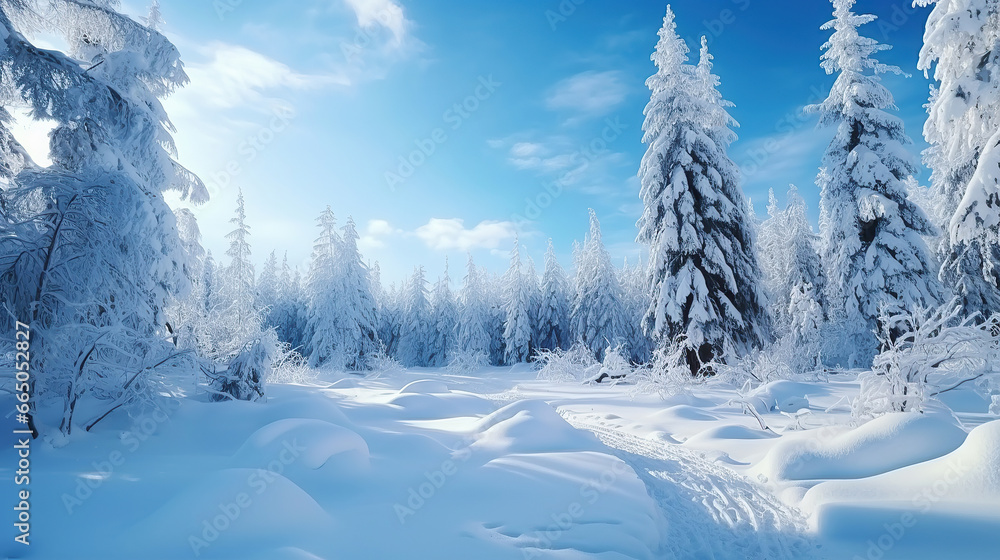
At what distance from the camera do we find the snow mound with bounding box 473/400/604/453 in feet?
21.5

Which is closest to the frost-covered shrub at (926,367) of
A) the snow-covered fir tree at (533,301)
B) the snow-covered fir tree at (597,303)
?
the snow-covered fir tree at (597,303)

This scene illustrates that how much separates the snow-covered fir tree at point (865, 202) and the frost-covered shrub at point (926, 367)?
9.82 meters

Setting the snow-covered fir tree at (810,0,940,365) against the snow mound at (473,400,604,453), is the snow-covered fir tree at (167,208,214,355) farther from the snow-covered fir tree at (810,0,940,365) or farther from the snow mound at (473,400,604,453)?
the snow-covered fir tree at (810,0,940,365)

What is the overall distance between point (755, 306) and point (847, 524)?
517 inches

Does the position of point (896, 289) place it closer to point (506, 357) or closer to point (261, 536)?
point (261, 536)

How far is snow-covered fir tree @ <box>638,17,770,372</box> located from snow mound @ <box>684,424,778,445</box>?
6.61 metres

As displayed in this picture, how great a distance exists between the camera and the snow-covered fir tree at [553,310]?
4012cm

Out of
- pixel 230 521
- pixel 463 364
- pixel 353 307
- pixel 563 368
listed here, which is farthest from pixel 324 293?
pixel 230 521

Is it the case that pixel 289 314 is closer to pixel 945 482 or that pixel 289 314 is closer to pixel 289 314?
pixel 289 314

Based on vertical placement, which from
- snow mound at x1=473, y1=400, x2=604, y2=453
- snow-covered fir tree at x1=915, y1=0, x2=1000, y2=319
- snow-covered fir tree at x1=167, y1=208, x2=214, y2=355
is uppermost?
snow-covered fir tree at x1=915, y1=0, x2=1000, y2=319

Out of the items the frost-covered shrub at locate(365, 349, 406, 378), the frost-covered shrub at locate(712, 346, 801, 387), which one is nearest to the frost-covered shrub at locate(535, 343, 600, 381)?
the frost-covered shrub at locate(712, 346, 801, 387)

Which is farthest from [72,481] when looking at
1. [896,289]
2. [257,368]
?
[896,289]

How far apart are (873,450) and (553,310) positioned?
35.1m

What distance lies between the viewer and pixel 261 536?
3.29 metres
